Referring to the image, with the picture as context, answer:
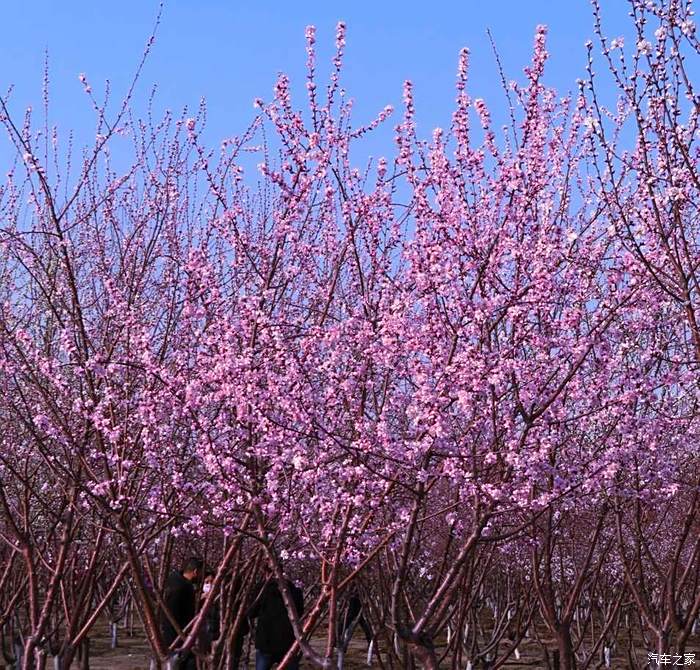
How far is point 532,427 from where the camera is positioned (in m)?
5.16

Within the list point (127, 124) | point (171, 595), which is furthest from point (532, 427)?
point (171, 595)

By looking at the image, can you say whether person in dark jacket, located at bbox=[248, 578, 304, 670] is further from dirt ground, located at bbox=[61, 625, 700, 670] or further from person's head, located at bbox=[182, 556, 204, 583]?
dirt ground, located at bbox=[61, 625, 700, 670]

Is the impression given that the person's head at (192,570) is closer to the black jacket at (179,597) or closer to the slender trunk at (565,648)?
the black jacket at (179,597)

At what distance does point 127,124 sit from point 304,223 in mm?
1919

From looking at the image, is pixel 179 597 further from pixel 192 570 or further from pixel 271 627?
pixel 271 627

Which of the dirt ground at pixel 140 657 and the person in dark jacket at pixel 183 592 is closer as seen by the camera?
the person in dark jacket at pixel 183 592

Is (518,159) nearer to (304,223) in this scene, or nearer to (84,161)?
(304,223)

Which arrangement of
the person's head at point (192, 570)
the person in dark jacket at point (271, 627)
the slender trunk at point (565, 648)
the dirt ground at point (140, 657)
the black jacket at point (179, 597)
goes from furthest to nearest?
the dirt ground at point (140, 657), the person in dark jacket at point (271, 627), the person's head at point (192, 570), the black jacket at point (179, 597), the slender trunk at point (565, 648)

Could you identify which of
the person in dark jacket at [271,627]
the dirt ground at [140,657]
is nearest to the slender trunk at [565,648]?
the person in dark jacket at [271,627]

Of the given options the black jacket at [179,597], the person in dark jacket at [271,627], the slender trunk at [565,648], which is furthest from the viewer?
the person in dark jacket at [271,627]

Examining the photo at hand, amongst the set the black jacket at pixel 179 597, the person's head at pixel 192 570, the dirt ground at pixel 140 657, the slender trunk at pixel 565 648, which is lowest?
the dirt ground at pixel 140 657

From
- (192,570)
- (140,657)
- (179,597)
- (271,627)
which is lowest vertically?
(140,657)

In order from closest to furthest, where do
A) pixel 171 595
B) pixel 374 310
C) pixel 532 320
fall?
1. pixel 532 320
2. pixel 374 310
3. pixel 171 595

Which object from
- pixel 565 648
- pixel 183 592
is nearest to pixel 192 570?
pixel 183 592
